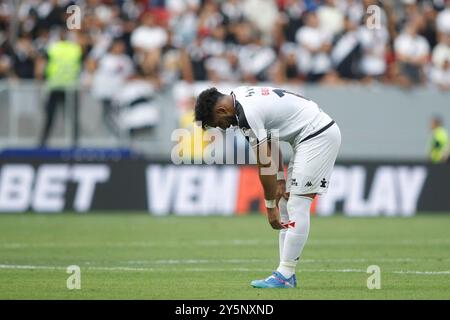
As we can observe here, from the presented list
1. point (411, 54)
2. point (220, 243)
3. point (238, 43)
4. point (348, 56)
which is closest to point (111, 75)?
point (238, 43)

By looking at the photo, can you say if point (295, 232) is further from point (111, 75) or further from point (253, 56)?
point (253, 56)

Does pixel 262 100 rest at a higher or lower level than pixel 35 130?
higher

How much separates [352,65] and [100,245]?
10.9 meters

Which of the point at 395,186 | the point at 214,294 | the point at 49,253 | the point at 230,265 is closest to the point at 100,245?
the point at 49,253

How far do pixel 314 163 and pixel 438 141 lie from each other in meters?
14.6

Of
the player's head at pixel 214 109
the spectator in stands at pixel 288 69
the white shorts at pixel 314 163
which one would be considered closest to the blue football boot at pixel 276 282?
the white shorts at pixel 314 163

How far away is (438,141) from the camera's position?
1021 inches

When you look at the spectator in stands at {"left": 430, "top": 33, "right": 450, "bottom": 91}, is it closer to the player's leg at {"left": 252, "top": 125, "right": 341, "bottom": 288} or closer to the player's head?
the player's leg at {"left": 252, "top": 125, "right": 341, "bottom": 288}

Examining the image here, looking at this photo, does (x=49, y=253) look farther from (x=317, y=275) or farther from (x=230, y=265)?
(x=317, y=275)

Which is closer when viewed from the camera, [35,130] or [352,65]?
[35,130]

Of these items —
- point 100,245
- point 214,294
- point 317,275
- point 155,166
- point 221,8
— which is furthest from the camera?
point 221,8

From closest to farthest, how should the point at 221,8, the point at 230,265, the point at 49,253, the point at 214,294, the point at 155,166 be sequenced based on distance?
1. the point at 214,294
2. the point at 230,265
3. the point at 49,253
4. the point at 155,166
5. the point at 221,8

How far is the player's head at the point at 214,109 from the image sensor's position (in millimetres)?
11523

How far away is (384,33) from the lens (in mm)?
26906
